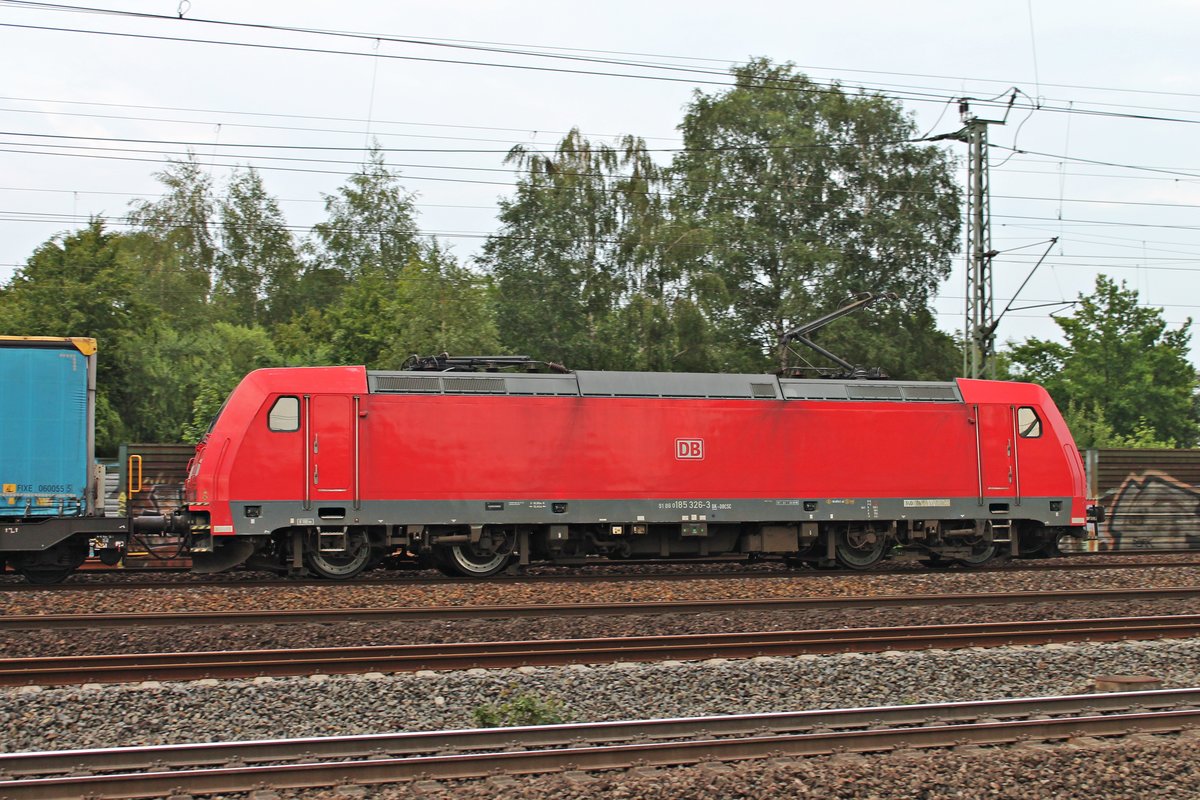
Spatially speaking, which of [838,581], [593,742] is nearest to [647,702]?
[593,742]

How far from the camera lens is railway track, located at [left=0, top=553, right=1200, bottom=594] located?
15.6m

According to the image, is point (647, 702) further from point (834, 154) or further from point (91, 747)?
point (834, 154)

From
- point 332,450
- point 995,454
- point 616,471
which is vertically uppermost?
point 332,450

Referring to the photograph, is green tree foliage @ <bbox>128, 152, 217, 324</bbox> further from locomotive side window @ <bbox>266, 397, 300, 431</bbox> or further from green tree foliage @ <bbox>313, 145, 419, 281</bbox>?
locomotive side window @ <bbox>266, 397, 300, 431</bbox>

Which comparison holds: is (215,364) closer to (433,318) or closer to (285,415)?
(433,318)

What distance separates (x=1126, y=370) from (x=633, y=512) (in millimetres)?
41276

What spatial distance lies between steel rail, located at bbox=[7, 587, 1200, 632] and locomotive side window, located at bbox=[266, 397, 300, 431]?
374 cm

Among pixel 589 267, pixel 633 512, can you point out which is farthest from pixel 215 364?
pixel 633 512

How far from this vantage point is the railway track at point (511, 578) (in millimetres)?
15586

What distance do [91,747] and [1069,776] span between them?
668cm

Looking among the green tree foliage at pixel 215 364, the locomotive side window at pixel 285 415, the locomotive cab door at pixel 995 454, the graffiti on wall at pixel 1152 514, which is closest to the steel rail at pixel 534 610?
the locomotive side window at pixel 285 415

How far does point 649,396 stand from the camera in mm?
17984

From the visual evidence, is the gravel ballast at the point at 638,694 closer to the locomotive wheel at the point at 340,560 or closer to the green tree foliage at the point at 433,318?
the locomotive wheel at the point at 340,560

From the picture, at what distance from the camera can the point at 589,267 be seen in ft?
118
